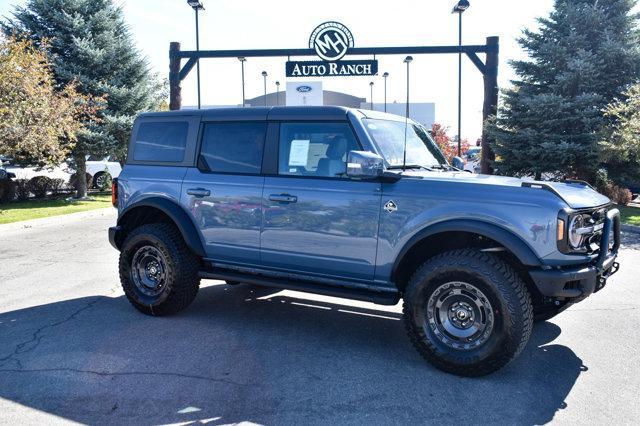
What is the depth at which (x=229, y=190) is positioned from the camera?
5.24 metres

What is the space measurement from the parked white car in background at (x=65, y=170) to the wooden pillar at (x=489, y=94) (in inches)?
499

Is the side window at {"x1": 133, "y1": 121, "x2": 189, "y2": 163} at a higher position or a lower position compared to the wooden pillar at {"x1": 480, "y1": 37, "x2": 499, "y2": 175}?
lower

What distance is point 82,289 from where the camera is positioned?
6.79 m

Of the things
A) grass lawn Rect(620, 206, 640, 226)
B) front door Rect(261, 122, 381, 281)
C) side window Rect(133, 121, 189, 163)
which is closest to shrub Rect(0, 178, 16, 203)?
side window Rect(133, 121, 189, 163)

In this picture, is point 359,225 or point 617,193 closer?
point 359,225

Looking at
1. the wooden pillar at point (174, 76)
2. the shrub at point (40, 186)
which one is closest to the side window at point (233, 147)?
the wooden pillar at point (174, 76)

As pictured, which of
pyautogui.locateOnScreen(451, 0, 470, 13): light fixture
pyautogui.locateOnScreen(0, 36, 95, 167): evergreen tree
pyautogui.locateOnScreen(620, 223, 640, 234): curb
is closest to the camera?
pyautogui.locateOnScreen(620, 223, 640, 234): curb

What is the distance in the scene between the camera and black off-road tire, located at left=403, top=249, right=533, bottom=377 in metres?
4.01

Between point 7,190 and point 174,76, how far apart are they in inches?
257

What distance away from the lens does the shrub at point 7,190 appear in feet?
56.7

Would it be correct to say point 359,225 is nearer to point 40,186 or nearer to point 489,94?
point 489,94

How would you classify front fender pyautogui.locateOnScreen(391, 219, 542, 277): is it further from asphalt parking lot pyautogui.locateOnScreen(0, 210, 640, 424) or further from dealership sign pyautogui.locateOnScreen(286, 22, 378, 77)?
dealership sign pyautogui.locateOnScreen(286, 22, 378, 77)

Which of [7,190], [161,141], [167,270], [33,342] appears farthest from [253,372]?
[7,190]

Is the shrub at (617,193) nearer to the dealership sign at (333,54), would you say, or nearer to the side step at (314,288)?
the dealership sign at (333,54)
